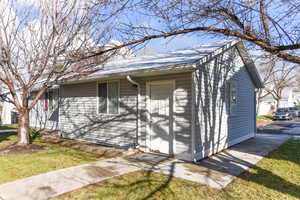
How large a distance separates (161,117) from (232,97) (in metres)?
3.83

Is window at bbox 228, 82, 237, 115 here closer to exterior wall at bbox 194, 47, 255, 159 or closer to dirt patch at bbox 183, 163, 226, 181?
exterior wall at bbox 194, 47, 255, 159

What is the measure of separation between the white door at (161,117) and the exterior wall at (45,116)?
7.22m

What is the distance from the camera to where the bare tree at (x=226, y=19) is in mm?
4234

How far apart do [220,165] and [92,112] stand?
5.59 m

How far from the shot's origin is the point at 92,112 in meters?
9.09

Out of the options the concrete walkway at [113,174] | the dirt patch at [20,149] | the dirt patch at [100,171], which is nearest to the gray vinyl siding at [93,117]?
the concrete walkway at [113,174]

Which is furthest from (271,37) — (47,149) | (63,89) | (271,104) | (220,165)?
(271,104)

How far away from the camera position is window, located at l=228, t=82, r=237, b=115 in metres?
8.73

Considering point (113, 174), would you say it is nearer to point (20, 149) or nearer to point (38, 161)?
point (38, 161)

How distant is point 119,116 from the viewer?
26.5ft

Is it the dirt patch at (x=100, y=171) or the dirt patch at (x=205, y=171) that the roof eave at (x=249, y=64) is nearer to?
the dirt patch at (x=205, y=171)

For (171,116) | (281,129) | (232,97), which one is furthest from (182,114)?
(281,129)

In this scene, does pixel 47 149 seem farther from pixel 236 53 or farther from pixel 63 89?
pixel 236 53

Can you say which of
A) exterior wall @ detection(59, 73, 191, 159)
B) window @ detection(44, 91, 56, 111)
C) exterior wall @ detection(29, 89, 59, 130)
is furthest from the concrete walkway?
window @ detection(44, 91, 56, 111)
